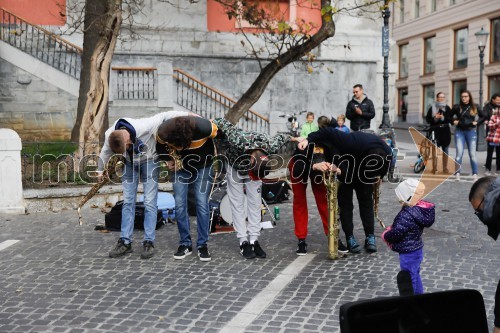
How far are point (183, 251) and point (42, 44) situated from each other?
13018 mm

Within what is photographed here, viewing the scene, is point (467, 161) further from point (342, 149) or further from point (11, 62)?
point (11, 62)

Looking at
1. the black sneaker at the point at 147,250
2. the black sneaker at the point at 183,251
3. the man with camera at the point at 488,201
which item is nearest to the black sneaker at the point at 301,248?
the black sneaker at the point at 183,251

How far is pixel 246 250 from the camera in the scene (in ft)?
22.4

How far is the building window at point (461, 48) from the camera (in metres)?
36.9

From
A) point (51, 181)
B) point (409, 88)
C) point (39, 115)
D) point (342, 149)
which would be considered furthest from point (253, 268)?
point (409, 88)

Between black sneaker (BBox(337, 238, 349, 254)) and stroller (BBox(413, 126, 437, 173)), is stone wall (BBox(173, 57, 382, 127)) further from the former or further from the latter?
black sneaker (BBox(337, 238, 349, 254))

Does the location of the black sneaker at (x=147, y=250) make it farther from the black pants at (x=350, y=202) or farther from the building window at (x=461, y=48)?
the building window at (x=461, y=48)

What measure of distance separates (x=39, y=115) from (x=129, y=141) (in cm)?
1268

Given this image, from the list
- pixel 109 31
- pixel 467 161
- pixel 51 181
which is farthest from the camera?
pixel 467 161

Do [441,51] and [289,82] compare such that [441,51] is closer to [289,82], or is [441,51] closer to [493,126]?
[289,82]

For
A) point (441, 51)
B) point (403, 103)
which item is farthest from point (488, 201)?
point (403, 103)

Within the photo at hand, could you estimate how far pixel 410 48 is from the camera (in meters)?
43.8

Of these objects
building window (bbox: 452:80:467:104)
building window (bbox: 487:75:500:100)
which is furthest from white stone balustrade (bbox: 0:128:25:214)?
building window (bbox: 452:80:467:104)

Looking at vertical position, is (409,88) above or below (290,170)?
above
